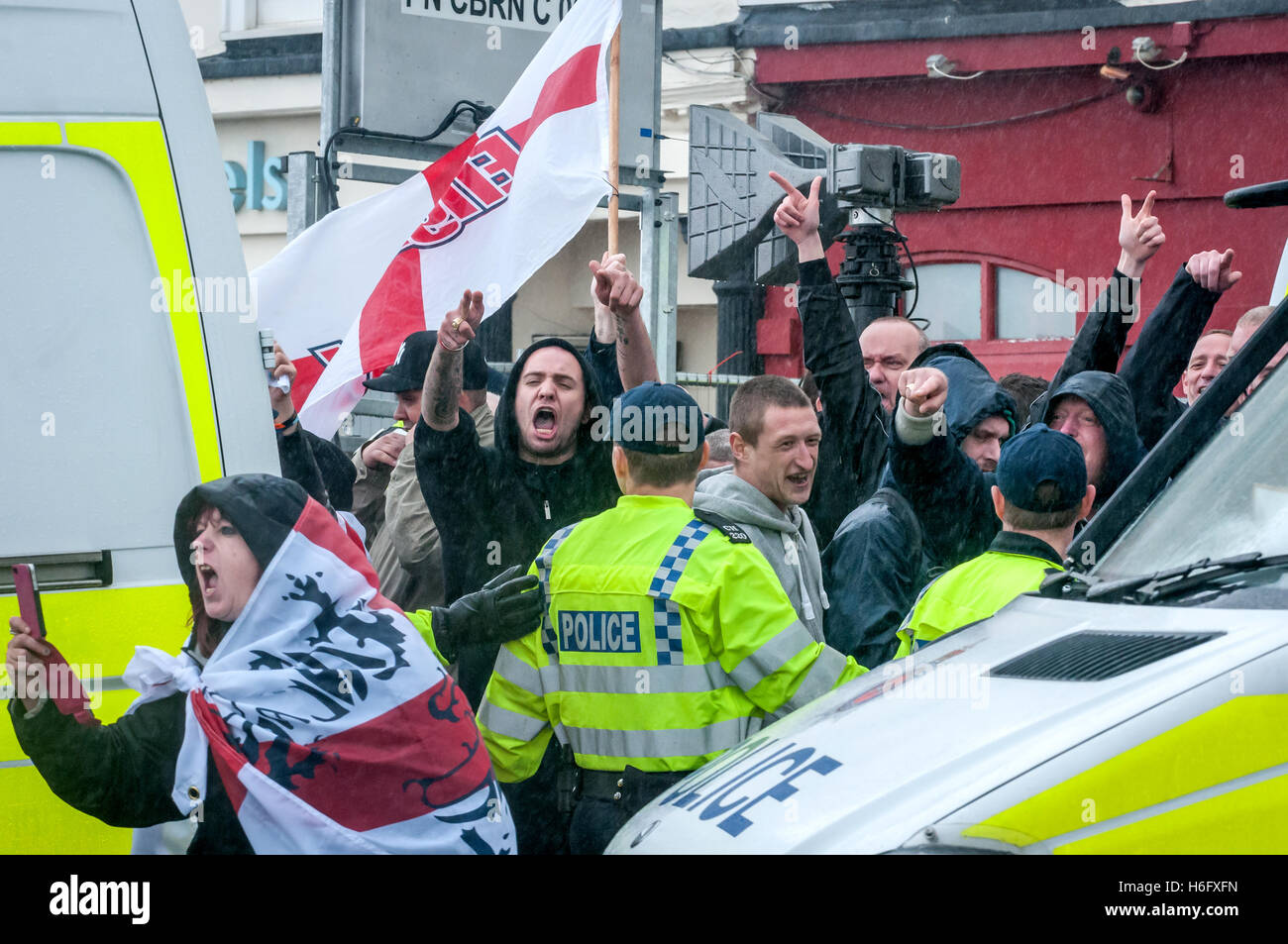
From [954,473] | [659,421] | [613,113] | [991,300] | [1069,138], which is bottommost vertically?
[954,473]

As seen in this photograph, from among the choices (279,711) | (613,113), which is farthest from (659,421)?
(613,113)

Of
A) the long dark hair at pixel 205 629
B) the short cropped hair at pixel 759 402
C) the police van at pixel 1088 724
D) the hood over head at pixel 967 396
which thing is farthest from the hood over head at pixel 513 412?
the police van at pixel 1088 724

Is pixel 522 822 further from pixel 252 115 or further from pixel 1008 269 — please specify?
pixel 252 115

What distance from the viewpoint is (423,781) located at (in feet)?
10.4

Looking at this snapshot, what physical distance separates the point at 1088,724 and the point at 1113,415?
2.56 meters

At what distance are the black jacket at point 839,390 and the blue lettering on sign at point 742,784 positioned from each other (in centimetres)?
189

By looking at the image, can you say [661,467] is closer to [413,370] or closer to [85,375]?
[85,375]

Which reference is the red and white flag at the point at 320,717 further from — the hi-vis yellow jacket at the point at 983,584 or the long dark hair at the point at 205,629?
the hi-vis yellow jacket at the point at 983,584

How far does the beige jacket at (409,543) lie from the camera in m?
→ 5.27

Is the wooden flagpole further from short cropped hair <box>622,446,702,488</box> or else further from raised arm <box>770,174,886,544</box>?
short cropped hair <box>622,446,702,488</box>

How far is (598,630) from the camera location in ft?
12.0

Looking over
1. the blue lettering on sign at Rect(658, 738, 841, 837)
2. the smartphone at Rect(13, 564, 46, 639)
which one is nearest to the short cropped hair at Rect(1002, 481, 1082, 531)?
the blue lettering on sign at Rect(658, 738, 841, 837)

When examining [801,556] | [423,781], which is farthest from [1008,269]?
[423,781]

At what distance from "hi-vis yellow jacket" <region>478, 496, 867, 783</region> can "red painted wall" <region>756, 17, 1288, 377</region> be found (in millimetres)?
8209
